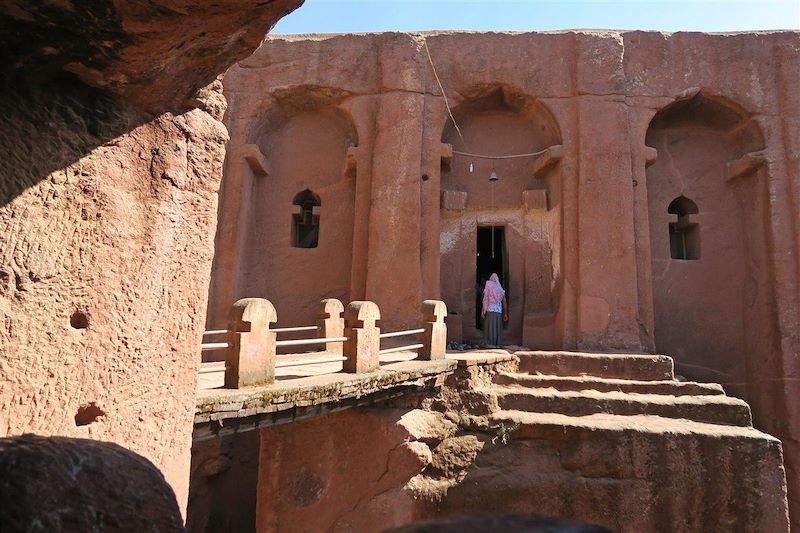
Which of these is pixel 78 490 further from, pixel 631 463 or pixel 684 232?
pixel 684 232

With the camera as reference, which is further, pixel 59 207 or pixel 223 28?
pixel 59 207

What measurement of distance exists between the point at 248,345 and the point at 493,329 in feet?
20.3

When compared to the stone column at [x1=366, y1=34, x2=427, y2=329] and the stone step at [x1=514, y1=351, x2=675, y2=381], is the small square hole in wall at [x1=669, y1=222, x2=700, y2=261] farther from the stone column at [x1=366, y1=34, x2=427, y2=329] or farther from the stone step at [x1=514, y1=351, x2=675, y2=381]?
the stone column at [x1=366, y1=34, x2=427, y2=329]

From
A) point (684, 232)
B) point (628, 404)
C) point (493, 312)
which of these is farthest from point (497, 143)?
point (628, 404)

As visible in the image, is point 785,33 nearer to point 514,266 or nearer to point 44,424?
point 514,266

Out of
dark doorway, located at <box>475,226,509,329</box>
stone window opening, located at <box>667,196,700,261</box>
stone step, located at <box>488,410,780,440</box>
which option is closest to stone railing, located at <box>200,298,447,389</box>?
stone step, located at <box>488,410,780,440</box>

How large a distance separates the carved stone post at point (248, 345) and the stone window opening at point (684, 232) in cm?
943

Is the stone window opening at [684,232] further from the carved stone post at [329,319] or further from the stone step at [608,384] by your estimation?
the carved stone post at [329,319]

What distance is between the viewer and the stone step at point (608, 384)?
645 cm

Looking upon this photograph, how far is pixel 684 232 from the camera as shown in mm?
10891

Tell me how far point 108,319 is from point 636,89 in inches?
402

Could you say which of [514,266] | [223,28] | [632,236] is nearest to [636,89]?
[632,236]

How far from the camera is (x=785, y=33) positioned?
9719 millimetres

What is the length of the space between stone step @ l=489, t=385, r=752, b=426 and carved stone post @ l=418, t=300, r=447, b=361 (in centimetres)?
90
